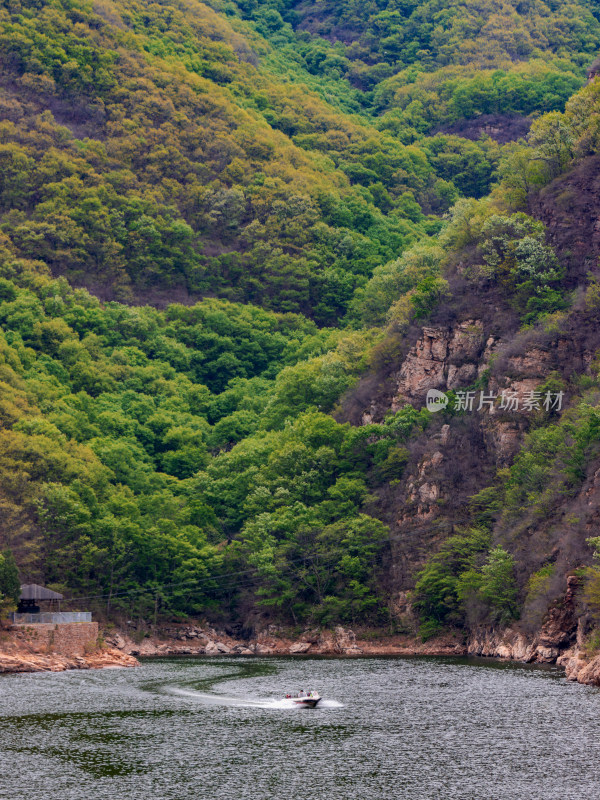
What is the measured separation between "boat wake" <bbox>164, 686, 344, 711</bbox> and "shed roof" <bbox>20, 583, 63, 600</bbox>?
27.5 m

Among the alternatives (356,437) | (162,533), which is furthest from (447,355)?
(162,533)

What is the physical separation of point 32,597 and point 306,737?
47106mm

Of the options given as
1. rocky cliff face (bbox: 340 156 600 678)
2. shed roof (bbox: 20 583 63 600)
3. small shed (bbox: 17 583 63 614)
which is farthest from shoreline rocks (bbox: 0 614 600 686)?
shed roof (bbox: 20 583 63 600)

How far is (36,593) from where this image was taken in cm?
10094

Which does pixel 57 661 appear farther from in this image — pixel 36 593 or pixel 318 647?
pixel 318 647

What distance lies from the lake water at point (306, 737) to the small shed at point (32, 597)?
1558 centimetres

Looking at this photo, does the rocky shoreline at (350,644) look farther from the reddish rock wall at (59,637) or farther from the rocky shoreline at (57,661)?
the reddish rock wall at (59,637)

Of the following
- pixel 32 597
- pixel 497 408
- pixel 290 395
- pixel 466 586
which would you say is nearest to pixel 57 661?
pixel 32 597

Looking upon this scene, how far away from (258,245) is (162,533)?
249 ft

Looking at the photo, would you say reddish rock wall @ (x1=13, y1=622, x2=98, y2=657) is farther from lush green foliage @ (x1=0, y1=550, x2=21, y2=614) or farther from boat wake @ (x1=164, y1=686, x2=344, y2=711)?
boat wake @ (x1=164, y1=686, x2=344, y2=711)

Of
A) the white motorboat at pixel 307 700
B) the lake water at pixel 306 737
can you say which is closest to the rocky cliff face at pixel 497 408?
the lake water at pixel 306 737

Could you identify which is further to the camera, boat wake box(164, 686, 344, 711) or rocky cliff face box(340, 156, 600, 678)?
rocky cliff face box(340, 156, 600, 678)

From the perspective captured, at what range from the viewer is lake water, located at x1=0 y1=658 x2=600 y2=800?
48375 millimetres

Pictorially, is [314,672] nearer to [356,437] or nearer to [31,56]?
[356,437]
